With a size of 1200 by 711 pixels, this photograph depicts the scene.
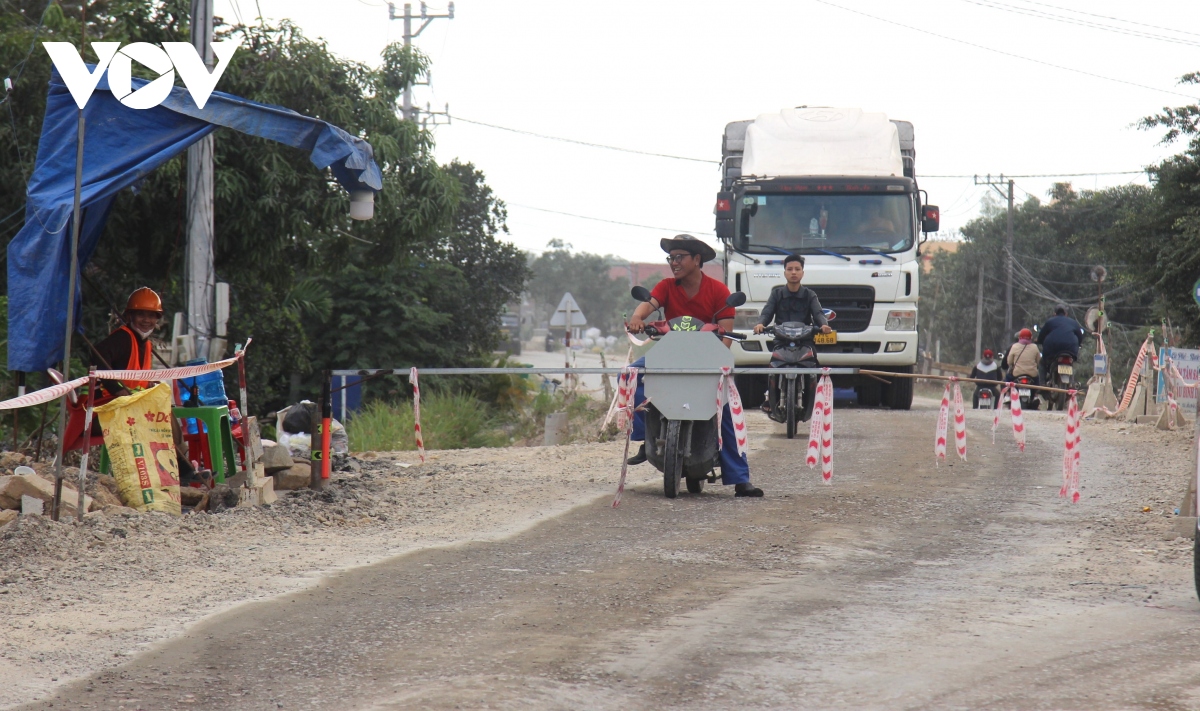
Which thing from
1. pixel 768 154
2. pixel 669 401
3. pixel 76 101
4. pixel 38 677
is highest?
pixel 768 154

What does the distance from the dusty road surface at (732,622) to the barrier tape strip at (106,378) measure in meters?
2.05

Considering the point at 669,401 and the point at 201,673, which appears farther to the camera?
the point at 669,401

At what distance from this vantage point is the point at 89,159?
8781 millimetres

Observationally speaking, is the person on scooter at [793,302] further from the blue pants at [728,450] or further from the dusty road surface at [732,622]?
the dusty road surface at [732,622]

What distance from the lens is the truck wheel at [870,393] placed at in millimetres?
20016

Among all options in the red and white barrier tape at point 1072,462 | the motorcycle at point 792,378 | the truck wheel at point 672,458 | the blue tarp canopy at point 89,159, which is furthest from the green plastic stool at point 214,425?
the red and white barrier tape at point 1072,462

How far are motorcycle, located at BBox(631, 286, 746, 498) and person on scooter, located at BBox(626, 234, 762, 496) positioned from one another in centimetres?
9

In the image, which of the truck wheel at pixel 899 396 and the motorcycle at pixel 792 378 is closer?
the motorcycle at pixel 792 378

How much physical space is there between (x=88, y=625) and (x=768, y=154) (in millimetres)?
14106

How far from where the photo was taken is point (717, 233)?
17391mm

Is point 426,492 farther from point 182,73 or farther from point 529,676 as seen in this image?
point 529,676

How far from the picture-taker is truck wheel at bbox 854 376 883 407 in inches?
788

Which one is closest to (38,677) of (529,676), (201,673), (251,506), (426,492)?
(201,673)

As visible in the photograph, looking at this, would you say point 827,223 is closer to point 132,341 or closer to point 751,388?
point 751,388
